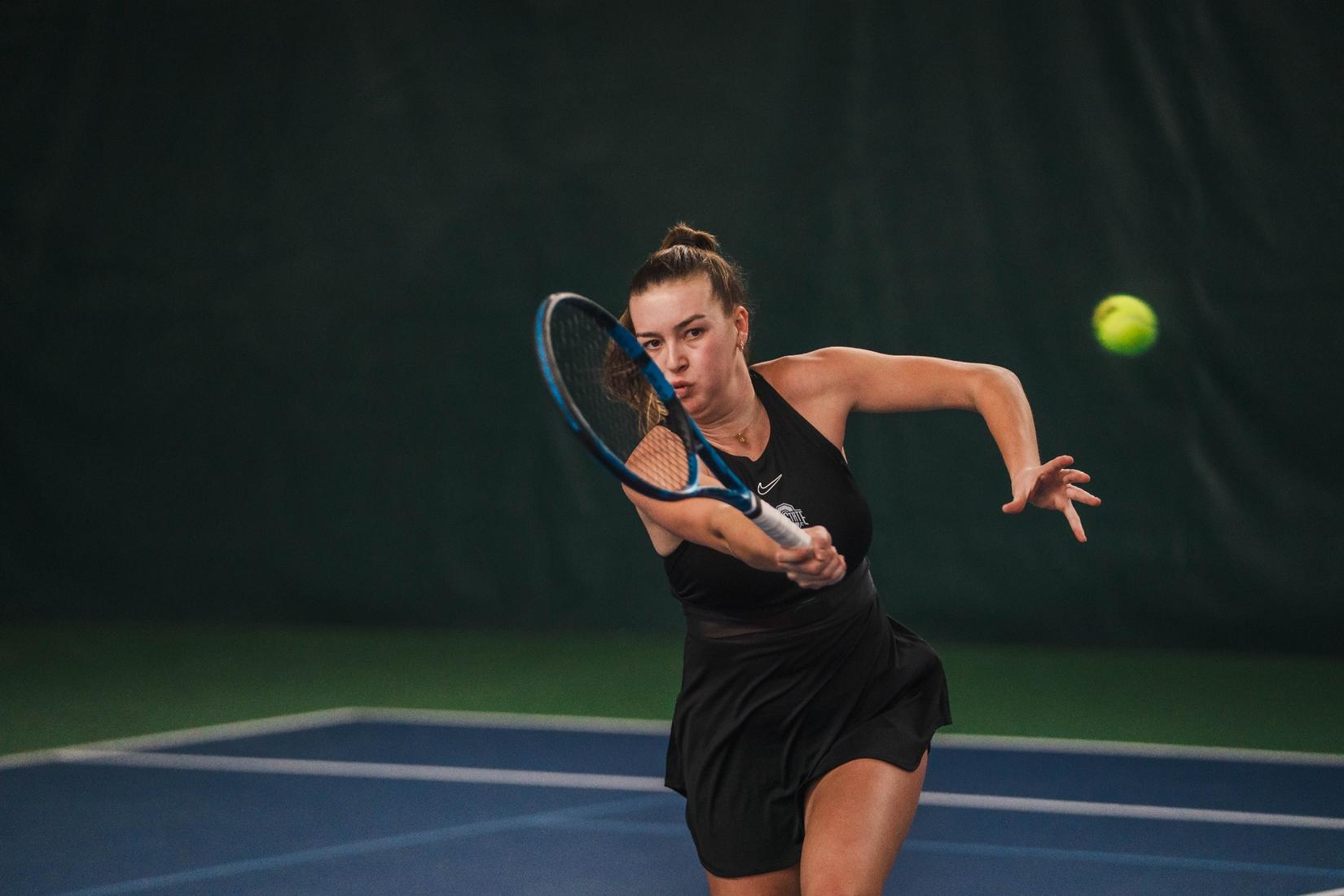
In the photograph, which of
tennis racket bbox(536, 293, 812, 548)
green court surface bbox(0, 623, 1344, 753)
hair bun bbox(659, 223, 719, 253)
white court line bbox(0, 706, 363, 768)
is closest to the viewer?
tennis racket bbox(536, 293, 812, 548)

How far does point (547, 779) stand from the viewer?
4.62m

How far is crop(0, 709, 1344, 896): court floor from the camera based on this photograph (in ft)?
11.9

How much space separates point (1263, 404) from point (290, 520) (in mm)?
4348

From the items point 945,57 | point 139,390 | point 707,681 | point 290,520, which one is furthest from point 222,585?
point 707,681

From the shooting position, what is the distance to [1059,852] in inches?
149

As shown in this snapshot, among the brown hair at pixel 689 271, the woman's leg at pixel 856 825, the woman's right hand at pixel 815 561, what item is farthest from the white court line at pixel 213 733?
the woman's right hand at pixel 815 561

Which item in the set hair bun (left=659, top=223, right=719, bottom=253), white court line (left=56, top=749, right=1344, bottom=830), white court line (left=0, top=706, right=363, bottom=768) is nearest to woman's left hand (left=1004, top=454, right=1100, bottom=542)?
hair bun (left=659, top=223, right=719, bottom=253)

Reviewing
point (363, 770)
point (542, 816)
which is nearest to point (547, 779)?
point (542, 816)

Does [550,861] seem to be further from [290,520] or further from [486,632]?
[290,520]

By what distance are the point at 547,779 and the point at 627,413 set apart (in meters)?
2.09

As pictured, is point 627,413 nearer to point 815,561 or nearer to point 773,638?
point 773,638

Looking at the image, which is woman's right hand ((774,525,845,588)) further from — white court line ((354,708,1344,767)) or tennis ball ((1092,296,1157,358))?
tennis ball ((1092,296,1157,358))

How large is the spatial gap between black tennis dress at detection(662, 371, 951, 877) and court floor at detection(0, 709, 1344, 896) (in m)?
0.87

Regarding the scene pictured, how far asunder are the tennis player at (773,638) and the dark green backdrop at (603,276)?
4.12 metres
